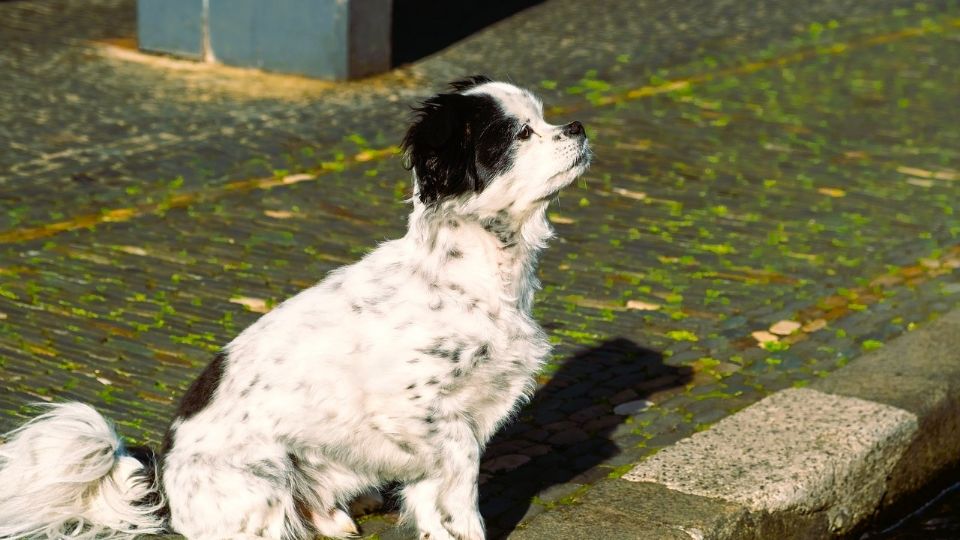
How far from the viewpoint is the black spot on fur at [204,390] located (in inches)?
172

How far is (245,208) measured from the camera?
8.41m

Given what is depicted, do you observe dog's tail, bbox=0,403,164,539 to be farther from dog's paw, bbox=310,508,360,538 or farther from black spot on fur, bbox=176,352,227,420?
dog's paw, bbox=310,508,360,538

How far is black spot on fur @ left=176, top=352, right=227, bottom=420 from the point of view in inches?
172

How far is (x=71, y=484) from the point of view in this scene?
13.7 feet

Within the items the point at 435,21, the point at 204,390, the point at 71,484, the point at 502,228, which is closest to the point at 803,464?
the point at 502,228

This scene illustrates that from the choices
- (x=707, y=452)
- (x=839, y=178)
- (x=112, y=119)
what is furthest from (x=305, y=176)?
(x=707, y=452)

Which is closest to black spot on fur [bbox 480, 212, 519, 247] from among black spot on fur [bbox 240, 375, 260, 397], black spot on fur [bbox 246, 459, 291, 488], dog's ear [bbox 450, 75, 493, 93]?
dog's ear [bbox 450, 75, 493, 93]

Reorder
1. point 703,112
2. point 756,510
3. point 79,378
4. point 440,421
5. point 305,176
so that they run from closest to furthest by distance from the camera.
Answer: point 440,421 → point 756,510 → point 79,378 → point 305,176 → point 703,112

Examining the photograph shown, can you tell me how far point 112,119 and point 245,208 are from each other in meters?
2.38

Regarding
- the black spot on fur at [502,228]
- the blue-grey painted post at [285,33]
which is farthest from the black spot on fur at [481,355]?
the blue-grey painted post at [285,33]

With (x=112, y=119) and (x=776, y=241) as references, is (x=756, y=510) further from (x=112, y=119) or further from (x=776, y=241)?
(x=112, y=119)

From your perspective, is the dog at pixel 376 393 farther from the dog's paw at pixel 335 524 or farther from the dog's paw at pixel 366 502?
the dog's paw at pixel 366 502

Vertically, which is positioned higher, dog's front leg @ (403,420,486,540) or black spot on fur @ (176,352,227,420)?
black spot on fur @ (176,352,227,420)

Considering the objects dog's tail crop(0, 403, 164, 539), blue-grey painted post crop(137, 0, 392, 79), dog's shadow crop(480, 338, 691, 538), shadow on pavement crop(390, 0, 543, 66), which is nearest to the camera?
dog's tail crop(0, 403, 164, 539)
